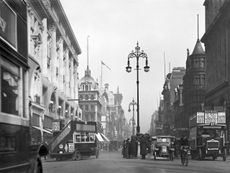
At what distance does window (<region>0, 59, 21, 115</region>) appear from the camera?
6488 mm

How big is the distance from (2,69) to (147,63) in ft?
120

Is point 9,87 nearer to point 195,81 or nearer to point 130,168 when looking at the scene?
point 130,168

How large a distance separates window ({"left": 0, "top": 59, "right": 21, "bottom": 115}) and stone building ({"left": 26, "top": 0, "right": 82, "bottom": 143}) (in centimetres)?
3686

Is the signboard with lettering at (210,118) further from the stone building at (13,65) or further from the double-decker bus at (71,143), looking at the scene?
the stone building at (13,65)

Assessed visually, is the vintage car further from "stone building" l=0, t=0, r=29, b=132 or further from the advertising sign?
"stone building" l=0, t=0, r=29, b=132

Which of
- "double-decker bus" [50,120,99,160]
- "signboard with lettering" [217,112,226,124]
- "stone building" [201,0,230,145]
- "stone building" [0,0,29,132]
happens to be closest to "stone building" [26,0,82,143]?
"double-decker bus" [50,120,99,160]

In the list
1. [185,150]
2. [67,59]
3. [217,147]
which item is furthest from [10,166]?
[67,59]

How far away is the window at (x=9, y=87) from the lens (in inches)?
255

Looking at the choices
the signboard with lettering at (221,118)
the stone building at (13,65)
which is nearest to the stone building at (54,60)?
the signboard with lettering at (221,118)

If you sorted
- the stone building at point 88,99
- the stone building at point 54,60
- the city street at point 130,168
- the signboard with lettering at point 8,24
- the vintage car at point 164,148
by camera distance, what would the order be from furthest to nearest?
the stone building at point 88,99
the stone building at point 54,60
the vintage car at point 164,148
the city street at point 130,168
the signboard with lettering at point 8,24

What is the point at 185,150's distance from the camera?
2873cm

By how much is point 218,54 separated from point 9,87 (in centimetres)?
6421

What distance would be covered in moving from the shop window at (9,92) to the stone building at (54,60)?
121 feet

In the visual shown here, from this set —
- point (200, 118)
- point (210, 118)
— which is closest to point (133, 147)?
point (200, 118)
